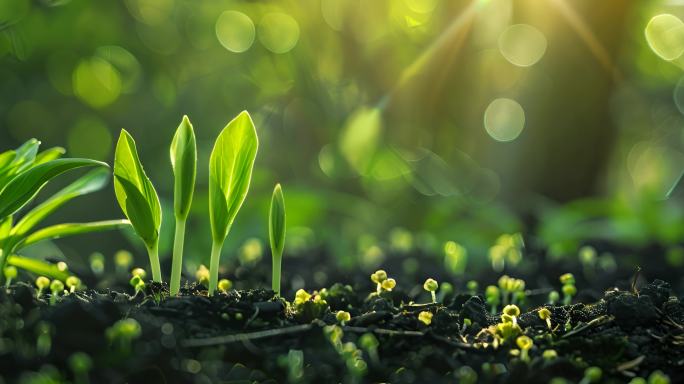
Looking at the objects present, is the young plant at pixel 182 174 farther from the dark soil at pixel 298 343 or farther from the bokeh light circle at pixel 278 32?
the bokeh light circle at pixel 278 32

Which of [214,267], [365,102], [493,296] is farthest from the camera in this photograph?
[365,102]

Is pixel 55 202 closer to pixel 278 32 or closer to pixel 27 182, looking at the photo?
pixel 27 182

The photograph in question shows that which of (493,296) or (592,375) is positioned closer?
(592,375)

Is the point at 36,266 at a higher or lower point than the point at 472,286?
lower

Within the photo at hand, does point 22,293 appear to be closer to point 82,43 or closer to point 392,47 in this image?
point 392,47

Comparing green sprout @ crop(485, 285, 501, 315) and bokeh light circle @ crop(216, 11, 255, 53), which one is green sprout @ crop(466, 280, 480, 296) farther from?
bokeh light circle @ crop(216, 11, 255, 53)

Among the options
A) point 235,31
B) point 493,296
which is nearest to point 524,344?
point 493,296

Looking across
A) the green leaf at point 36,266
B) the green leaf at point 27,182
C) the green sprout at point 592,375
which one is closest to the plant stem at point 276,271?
the green leaf at point 27,182
